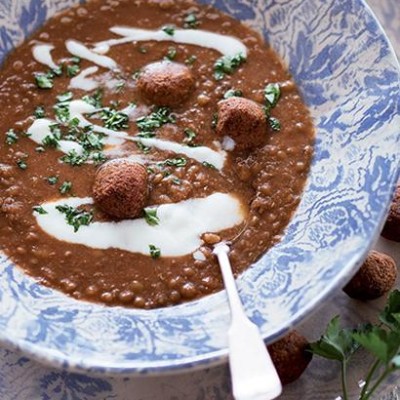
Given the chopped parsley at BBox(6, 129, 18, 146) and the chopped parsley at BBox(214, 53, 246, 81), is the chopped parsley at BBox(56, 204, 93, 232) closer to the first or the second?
the chopped parsley at BBox(6, 129, 18, 146)

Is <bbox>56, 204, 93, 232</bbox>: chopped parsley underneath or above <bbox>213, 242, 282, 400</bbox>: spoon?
underneath

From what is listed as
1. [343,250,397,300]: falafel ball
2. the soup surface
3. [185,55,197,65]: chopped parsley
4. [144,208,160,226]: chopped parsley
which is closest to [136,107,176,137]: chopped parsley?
the soup surface

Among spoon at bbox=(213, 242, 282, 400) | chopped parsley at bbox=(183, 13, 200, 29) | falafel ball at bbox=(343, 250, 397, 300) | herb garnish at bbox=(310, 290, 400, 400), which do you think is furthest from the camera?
chopped parsley at bbox=(183, 13, 200, 29)

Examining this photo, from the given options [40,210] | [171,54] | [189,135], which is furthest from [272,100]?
[40,210]

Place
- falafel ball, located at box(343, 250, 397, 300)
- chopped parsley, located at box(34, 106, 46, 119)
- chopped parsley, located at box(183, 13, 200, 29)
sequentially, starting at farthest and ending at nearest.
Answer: chopped parsley, located at box(183, 13, 200, 29) → chopped parsley, located at box(34, 106, 46, 119) → falafel ball, located at box(343, 250, 397, 300)

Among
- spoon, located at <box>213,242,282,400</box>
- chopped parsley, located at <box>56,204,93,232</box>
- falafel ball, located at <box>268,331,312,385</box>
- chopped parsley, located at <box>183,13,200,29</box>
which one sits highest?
chopped parsley, located at <box>183,13,200,29</box>

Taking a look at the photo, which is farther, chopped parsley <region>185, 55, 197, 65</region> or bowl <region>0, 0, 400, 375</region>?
chopped parsley <region>185, 55, 197, 65</region>

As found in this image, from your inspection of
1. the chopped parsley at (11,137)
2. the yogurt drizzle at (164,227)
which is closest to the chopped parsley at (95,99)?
the chopped parsley at (11,137)

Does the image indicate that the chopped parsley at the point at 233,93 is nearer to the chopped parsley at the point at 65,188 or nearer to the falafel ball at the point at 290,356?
the chopped parsley at the point at 65,188
